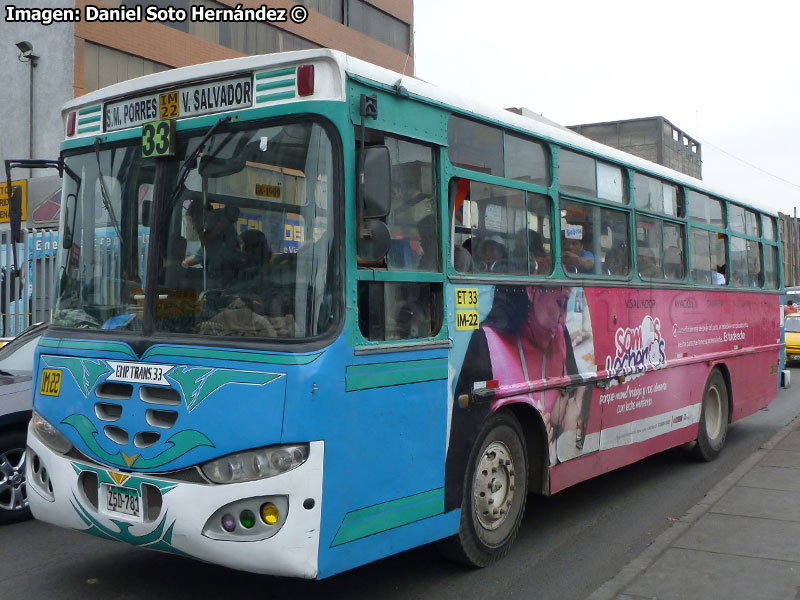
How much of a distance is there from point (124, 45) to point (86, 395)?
24716 mm

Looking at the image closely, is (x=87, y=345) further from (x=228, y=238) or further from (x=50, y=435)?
(x=228, y=238)

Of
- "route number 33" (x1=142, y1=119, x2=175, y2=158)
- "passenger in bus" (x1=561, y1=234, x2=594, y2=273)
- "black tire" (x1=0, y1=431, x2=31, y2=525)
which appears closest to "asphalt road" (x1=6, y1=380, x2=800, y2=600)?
"black tire" (x1=0, y1=431, x2=31, y2=525)

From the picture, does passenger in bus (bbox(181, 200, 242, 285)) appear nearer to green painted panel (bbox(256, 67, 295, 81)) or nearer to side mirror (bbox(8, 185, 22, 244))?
green painted panel (bbox(256, 67, 295, 81))

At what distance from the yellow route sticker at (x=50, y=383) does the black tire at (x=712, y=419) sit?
6884mm

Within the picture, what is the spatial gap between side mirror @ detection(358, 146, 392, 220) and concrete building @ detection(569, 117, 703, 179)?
189 ft

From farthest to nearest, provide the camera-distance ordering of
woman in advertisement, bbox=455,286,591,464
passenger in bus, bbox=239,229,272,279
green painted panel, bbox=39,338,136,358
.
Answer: woman in advertisement, bbox=455,286,591,464, green painted panel, bbox=39,338,136,358, passenger in bus, bbox=239,229,272,279

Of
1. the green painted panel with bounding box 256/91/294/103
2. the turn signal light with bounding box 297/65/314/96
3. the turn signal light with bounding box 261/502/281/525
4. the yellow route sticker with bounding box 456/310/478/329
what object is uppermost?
the turn signal light with bounding box 297/65/314/96

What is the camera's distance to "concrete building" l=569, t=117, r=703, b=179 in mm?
61281

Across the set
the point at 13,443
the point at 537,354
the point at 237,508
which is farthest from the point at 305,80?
the point at 13,443

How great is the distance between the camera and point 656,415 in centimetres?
816

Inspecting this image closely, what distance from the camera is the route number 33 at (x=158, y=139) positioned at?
15.6 feet

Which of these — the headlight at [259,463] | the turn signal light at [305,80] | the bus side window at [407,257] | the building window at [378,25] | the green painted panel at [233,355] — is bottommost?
the headlight at [259,463]

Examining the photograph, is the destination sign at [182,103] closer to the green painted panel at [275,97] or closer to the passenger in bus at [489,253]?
the green painted panel at [275,97]

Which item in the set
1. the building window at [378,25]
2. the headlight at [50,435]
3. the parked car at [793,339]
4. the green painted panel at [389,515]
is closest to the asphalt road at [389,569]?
the green painted panel at [389,515]
